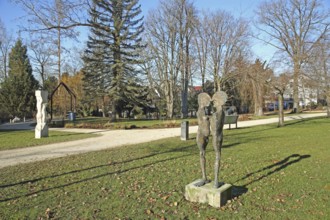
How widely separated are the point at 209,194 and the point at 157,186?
133cm

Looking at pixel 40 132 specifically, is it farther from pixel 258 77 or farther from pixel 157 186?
pixel 258 77

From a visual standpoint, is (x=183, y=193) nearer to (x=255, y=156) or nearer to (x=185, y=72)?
(x=255, y=156)

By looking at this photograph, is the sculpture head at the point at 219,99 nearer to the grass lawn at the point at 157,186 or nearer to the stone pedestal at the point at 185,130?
the grass lawn at the point at 157,186

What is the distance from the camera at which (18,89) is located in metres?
35.5

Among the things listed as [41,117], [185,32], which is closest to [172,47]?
[185,32]

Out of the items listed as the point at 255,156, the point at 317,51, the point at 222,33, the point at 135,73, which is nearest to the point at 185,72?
the point at 222,33

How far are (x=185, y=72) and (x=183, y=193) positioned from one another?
3207 centimetres

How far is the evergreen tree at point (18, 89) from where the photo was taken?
34.8m

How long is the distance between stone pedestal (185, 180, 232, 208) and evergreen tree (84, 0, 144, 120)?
2328 cm

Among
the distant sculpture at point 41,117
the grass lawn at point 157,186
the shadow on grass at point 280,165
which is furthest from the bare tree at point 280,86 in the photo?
the distant sculpture at point 41,117

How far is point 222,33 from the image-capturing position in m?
33.2

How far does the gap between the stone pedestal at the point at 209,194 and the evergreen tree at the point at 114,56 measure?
23.3m

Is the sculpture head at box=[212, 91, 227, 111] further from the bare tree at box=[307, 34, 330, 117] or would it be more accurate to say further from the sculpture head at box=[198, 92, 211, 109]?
the bare tree at box=[307, 34, 330, 117]

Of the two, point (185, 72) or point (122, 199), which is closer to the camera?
point (122, 199)
